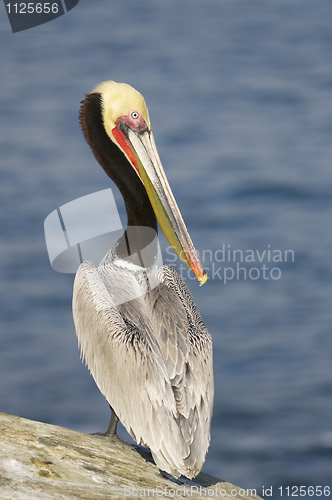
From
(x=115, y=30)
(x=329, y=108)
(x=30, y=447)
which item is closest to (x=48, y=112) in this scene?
(x=115, y=30)

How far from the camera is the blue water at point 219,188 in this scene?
21.1 feet

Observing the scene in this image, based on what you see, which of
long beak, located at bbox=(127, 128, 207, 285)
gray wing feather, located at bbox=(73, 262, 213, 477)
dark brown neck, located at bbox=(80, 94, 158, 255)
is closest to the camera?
gray wing feather, located at bbox=(73, 262, 213, 477)

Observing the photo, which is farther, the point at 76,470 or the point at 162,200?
the point at 162,200

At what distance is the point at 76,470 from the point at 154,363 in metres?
0.78

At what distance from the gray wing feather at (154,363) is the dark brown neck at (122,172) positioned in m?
0.39

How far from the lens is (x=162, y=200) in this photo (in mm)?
4332

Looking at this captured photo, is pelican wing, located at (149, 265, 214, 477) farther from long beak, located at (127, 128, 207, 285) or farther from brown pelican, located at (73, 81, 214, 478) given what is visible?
long beak, located at (127, 128, 207, 285)

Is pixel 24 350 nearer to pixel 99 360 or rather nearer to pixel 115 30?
pixel 99 360

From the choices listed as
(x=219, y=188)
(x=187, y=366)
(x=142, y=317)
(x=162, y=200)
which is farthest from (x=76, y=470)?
(x=219, y=188)

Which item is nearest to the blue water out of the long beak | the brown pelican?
Answer: the brown pelican

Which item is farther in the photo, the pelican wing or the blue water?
the blue water

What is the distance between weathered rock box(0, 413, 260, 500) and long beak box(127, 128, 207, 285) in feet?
4.37

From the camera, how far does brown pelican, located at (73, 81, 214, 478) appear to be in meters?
3.50

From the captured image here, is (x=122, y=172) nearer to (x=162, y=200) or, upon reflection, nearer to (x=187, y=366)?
(x=162, y=200)
